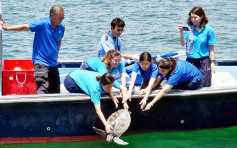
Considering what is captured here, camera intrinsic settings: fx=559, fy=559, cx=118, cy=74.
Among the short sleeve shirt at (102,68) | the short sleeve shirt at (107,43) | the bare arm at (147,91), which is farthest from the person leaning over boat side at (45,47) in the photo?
the bare arm at (147,91)

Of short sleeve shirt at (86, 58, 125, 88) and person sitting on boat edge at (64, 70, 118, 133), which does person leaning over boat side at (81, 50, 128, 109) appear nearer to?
short sleeve shirt at (86, 58, 125, 88)

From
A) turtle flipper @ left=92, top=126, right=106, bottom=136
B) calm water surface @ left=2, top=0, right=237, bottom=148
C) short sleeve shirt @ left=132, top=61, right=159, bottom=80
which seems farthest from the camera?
calm water surface @ left=2, top=0, right=237, bottom=148

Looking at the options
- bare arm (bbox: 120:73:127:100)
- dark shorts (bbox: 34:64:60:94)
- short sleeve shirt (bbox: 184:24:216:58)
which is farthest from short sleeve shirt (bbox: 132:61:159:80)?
dark shorts (bbox: 34:64:60:94)

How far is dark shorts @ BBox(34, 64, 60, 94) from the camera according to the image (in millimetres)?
7434

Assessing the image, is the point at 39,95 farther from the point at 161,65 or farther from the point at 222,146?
the point at 222,146

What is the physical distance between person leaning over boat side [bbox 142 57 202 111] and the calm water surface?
21.4 feet

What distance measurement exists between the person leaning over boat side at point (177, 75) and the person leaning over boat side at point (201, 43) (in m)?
0.28

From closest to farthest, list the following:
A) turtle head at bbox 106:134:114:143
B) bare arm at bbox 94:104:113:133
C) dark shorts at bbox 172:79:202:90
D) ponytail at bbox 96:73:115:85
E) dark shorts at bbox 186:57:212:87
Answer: ponytail at bbox 96:73:115:85 < bare arm at bbox 94:104:113:133 < turtle head at bbox 106:134:114:143 < dark shorts at bbox 172:79:202:90 < dark shorts at bbox 186:57:212:87

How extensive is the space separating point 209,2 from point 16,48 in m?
8.92

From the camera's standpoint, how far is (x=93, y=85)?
7250 mm

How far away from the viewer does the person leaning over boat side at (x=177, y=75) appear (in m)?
7.28

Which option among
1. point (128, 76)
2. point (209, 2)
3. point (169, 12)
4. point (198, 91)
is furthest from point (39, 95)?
point (209, 2)

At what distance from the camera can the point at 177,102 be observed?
774cm

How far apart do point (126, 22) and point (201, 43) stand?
10185 mm
